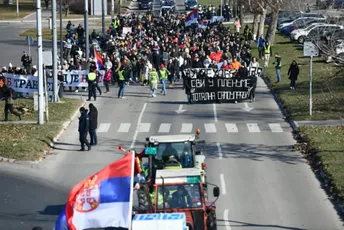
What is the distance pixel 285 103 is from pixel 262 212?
17.5 m

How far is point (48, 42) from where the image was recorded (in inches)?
2938

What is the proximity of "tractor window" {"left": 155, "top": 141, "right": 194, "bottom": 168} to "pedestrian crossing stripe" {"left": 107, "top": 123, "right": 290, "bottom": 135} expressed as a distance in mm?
11814

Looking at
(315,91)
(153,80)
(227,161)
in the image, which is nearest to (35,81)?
(153,80)

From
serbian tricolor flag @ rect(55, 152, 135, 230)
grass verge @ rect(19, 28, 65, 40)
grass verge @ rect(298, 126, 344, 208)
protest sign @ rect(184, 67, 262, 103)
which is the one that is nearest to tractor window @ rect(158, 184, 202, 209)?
serbian tricolor flag @ rect(55, 152, 135, 230)

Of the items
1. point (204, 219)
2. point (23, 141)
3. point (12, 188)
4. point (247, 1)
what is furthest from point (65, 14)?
point (204, 219)

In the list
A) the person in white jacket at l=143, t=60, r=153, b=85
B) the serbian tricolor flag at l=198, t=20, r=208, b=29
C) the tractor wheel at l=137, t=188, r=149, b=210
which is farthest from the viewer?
the serbian tricolor flag at l=198, t=20, r=208, b=29

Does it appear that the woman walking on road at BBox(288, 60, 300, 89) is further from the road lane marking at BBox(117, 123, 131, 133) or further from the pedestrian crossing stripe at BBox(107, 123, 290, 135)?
the road lane marking at BBox(117, 123, 131, 133)

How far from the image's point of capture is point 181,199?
17.8 metres

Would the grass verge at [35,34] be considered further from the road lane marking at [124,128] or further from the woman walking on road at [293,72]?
the road lane marking at [124,128]

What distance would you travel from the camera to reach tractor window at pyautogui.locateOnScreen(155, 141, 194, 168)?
2114 cm

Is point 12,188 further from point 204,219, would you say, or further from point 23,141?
point 204,219

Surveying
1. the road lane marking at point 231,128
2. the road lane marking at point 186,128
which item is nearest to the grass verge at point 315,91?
the road lane marking at point 231,128

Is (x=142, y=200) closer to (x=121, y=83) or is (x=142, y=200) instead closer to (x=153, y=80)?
(x=153, y=80)

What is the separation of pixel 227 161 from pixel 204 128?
5.88 meters
